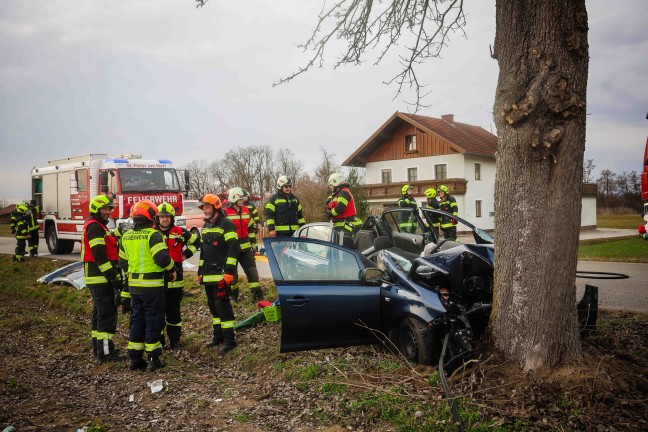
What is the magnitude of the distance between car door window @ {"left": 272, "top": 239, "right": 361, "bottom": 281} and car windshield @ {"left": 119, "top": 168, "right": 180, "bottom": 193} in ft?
34.5

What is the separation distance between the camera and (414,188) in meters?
32.4

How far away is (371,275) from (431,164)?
28814 mm

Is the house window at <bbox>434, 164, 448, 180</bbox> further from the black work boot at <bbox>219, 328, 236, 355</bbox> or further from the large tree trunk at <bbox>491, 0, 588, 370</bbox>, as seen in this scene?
the large tree trunk at <bbox>491, 0, 588, 370</bbox>

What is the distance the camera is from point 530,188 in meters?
4.10

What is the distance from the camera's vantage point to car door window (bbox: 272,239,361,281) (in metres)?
5.04

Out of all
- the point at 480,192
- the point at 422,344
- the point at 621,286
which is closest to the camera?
the point at 422,344

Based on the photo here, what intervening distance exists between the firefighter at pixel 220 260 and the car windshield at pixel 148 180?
8903 mm

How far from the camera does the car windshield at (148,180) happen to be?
14242mm

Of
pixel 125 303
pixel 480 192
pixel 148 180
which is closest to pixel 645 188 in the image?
pixel 125 303

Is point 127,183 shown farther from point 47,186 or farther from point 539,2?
point 539,2

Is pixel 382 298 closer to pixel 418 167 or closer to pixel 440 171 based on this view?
pixel 440 171

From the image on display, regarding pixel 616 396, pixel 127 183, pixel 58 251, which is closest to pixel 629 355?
pixel 616 396

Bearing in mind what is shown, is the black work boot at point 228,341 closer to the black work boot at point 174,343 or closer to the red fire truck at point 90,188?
the black work boot at point 174,343

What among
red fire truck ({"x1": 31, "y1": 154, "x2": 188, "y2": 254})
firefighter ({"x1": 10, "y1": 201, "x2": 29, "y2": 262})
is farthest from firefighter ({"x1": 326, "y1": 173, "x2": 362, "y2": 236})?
firefighter ({"x1": 10, "y1": 201, "x2": 29, "y2": 262})
